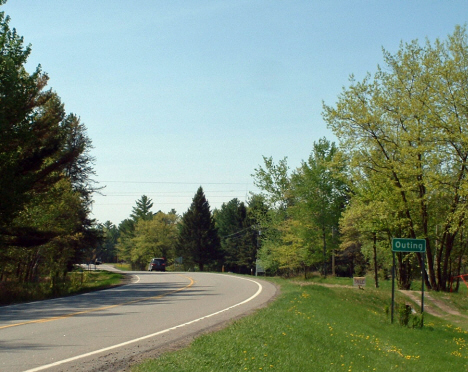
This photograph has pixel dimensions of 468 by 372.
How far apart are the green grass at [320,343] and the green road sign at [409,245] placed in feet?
9.56

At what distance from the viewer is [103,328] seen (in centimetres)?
1054

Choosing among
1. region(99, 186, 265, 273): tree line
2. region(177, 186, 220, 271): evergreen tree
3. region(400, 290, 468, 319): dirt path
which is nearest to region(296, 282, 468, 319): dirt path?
region(400, 290, 468, 319): dirt path

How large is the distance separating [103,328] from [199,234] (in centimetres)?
7354

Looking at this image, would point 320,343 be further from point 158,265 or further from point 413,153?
point 158,265

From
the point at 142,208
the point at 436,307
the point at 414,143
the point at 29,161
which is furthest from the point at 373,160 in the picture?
the point at 142,208

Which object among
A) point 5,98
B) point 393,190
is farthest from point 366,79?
point 5,98

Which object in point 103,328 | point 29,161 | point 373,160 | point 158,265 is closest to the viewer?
point 103,328

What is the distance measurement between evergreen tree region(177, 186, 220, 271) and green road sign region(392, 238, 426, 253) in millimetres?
66538

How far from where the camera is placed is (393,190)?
27.6 metres

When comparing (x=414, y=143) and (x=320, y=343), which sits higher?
(x=414, y=143)

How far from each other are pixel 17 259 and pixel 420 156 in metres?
23.9

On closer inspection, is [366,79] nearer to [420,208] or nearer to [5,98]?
[420,208]

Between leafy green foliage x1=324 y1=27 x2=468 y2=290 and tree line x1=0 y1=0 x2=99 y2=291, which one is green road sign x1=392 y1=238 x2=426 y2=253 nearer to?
leafy green foliage x1=324 y1=27 x2=468 y2=290

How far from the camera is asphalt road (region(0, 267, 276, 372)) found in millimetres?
7391
